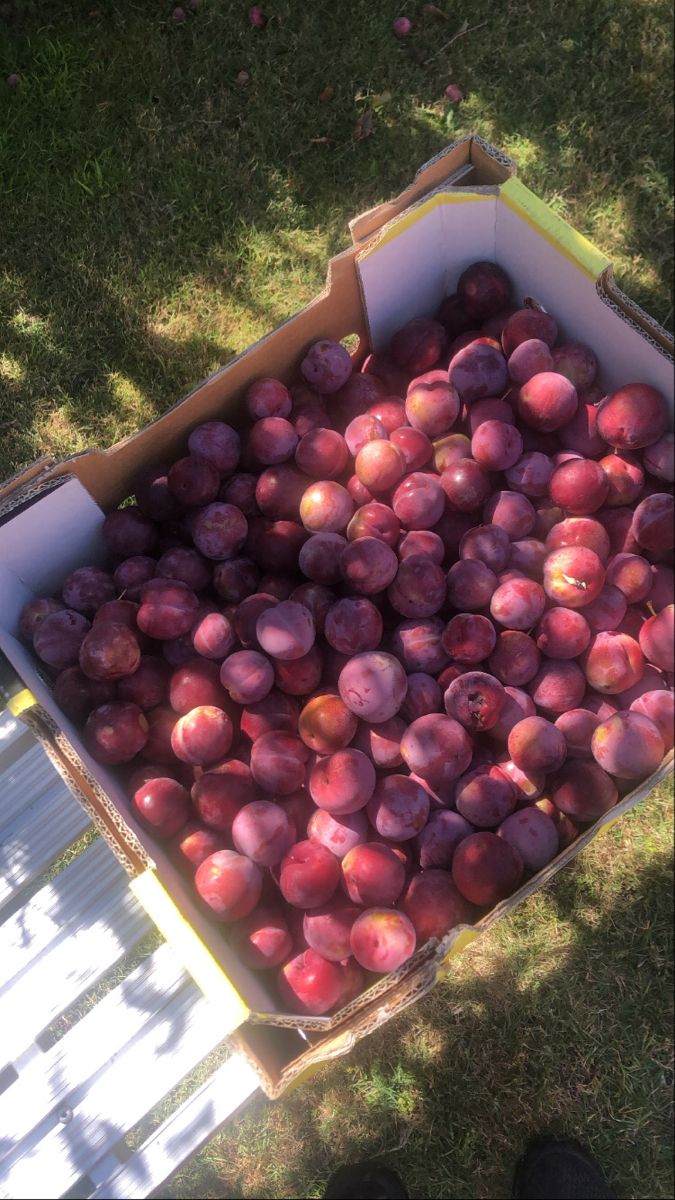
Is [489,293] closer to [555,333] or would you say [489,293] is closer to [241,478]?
[555,333]

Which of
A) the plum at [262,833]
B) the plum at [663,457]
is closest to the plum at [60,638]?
the plum at [262,833]

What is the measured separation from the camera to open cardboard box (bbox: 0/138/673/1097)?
59.6 inches

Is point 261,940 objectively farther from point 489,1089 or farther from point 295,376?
point 295,376

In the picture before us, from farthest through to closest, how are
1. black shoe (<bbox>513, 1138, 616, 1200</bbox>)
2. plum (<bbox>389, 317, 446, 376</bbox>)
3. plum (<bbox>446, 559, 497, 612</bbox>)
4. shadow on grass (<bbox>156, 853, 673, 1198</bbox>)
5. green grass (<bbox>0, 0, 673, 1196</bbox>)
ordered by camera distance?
1. green grass (<bbox>0, 0, 673, 1196</bbox>)
2. shadow on grass (<bbox>156, 853, 673, 1198</bbox>)
3. black shoe (<bbox>513, 1138, 616, 1200</bbox>)
4. plum (<bbox>389, 317, 446, 376</bbox>)
5. plum (<bbox>446, 559, 497, 612</bbox>)

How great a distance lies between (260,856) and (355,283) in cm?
140

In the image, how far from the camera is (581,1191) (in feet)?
7.39

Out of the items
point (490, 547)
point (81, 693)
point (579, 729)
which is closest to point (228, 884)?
point (81, 693)

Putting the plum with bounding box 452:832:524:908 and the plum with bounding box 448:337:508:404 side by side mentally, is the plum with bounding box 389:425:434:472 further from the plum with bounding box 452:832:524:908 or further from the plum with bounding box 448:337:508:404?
the plum with bounding box 452:832:524:908

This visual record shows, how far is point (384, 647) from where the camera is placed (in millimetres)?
1855

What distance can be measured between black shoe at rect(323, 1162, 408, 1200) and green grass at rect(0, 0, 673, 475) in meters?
2.47

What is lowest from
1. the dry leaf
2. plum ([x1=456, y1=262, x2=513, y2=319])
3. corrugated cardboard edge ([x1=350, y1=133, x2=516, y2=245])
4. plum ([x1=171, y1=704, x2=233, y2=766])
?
plum ([x1=171, y1=704, x2=233, y2=766])

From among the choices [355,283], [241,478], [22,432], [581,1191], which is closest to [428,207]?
[355,283]

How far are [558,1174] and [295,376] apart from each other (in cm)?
233

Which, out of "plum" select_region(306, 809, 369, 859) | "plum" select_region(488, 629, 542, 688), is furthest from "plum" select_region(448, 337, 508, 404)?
"plum" select_region(306, 809, 369, 859)
